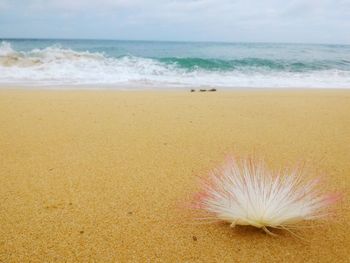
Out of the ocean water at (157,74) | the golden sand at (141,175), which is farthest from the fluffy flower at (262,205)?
the ocean water at (157,74)

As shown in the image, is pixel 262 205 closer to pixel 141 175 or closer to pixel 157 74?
pixel 141 175

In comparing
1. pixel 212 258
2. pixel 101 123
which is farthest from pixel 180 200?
pixel 101 123

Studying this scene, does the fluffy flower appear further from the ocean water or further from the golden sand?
the ocean water

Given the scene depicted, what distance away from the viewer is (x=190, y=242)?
51.8 inches

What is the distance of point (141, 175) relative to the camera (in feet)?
6.37

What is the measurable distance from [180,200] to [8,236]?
0.77 m

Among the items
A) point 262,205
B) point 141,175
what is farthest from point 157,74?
point 262,205

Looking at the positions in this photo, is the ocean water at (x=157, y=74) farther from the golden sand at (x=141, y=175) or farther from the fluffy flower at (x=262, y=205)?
the fluffy flower at (x=262, y=205)

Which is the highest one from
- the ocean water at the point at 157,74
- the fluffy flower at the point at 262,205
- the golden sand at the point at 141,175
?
the fluffy flower at the point at 262,205

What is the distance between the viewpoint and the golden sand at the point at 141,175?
1269 mm

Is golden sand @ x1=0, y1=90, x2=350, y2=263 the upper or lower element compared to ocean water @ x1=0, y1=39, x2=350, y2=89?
upper

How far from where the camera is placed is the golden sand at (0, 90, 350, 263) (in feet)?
4.16

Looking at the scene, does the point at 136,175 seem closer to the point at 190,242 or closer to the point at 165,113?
the point at 190,242

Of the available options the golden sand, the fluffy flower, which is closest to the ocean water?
the golden sand
